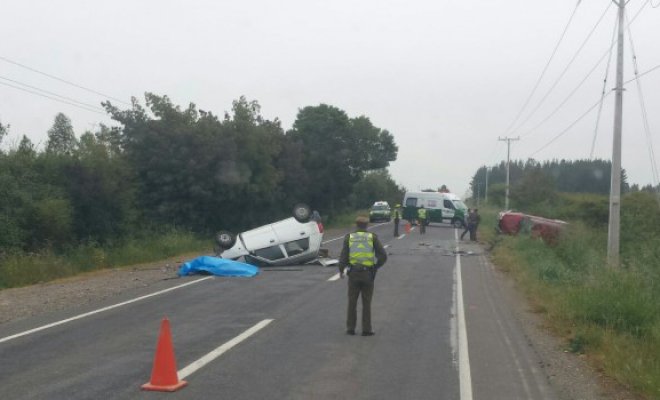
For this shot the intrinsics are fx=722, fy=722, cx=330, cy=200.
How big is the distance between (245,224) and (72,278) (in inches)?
674

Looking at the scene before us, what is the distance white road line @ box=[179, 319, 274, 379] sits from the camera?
7.86 m

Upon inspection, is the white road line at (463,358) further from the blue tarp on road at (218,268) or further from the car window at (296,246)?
the car window at (296,246)

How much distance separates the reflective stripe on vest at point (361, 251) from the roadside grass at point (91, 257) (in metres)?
11.0

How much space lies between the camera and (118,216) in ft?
85.1

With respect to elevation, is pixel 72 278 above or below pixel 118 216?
below

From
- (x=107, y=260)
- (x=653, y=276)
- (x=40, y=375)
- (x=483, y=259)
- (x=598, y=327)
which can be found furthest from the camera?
(x=483, y=259)

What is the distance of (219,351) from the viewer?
29.3 ft

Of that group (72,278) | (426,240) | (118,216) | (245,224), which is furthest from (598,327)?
(245,224)

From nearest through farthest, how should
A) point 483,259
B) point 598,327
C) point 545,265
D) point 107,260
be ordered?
point 598,327, point 545,265, point 107,260, point 483,259

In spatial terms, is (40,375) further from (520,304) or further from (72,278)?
(72,278)

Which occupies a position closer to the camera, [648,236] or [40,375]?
[40,375]

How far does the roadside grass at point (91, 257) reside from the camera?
18375 millimetres

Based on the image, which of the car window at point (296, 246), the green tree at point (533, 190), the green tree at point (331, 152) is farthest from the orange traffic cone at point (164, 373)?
the green tree at point (533, 190)

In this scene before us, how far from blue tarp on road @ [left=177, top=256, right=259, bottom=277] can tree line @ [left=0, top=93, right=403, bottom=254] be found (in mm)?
4929
